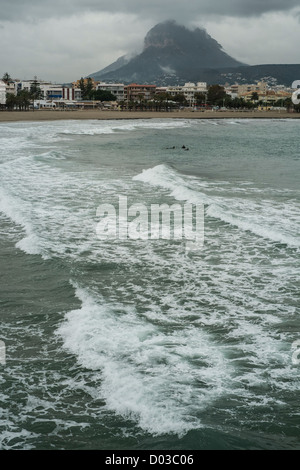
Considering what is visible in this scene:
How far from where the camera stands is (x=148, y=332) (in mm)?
7238

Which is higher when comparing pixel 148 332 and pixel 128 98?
pixel 128 98

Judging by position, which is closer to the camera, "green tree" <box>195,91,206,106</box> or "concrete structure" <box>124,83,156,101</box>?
"green tree" <box>195,91,206,106</box>

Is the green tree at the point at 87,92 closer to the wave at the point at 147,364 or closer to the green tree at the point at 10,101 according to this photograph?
the green tree at the point at 10,101

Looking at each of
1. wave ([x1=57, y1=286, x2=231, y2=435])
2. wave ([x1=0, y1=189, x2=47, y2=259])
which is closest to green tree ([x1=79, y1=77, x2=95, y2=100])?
wave ([x1=0, y1=189, x2=47, y2=259])

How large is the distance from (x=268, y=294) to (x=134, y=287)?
95.5 inches

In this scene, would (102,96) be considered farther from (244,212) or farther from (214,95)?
(244,212)

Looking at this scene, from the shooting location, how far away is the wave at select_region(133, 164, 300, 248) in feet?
41.3

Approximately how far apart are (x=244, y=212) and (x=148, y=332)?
28.3 feet

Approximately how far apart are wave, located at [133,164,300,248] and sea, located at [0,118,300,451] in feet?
0.27
